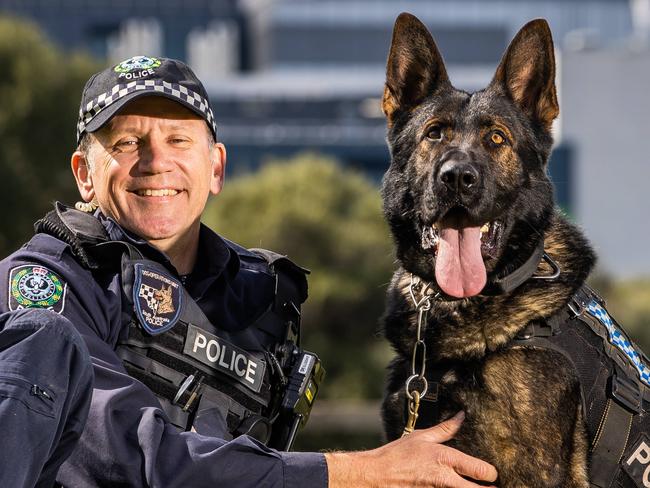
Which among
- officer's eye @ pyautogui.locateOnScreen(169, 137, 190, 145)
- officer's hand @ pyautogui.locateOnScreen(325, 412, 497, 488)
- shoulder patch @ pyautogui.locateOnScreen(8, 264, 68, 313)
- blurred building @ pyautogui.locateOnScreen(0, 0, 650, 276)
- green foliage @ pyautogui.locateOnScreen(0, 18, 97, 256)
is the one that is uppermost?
officer's eye @ pyautogui.locateOnScreen(169, 137, 190, 145)

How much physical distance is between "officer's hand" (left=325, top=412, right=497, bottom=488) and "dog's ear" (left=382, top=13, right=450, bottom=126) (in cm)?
127

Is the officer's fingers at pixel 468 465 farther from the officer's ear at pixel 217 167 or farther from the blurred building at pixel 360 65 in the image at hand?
the blurred building at pixel 360 65

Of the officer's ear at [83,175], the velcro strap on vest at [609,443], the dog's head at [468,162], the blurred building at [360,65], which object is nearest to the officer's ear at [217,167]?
the officer's ear at [83,175]

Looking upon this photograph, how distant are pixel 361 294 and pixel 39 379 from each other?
18.5 m

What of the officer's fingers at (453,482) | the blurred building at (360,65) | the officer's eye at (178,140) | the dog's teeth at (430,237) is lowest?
the blurred building at (360,65)

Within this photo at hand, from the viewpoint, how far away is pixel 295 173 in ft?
84.5

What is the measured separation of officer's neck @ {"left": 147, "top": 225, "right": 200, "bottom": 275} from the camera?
4188 mm

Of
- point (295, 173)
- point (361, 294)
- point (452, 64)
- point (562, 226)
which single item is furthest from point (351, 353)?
point (452, 64)

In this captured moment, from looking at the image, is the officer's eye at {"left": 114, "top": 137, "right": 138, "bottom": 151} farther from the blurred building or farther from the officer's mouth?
the blurred building

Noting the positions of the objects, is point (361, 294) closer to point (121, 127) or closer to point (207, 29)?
point (121, 127)

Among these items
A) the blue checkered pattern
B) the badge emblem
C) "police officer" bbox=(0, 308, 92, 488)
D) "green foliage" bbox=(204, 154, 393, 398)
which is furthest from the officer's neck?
"green foliage" bbox=(204, 154, 393, 398)

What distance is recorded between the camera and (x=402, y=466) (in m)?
3.48

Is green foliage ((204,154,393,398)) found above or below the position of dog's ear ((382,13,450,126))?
below

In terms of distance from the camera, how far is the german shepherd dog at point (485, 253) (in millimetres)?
3893
